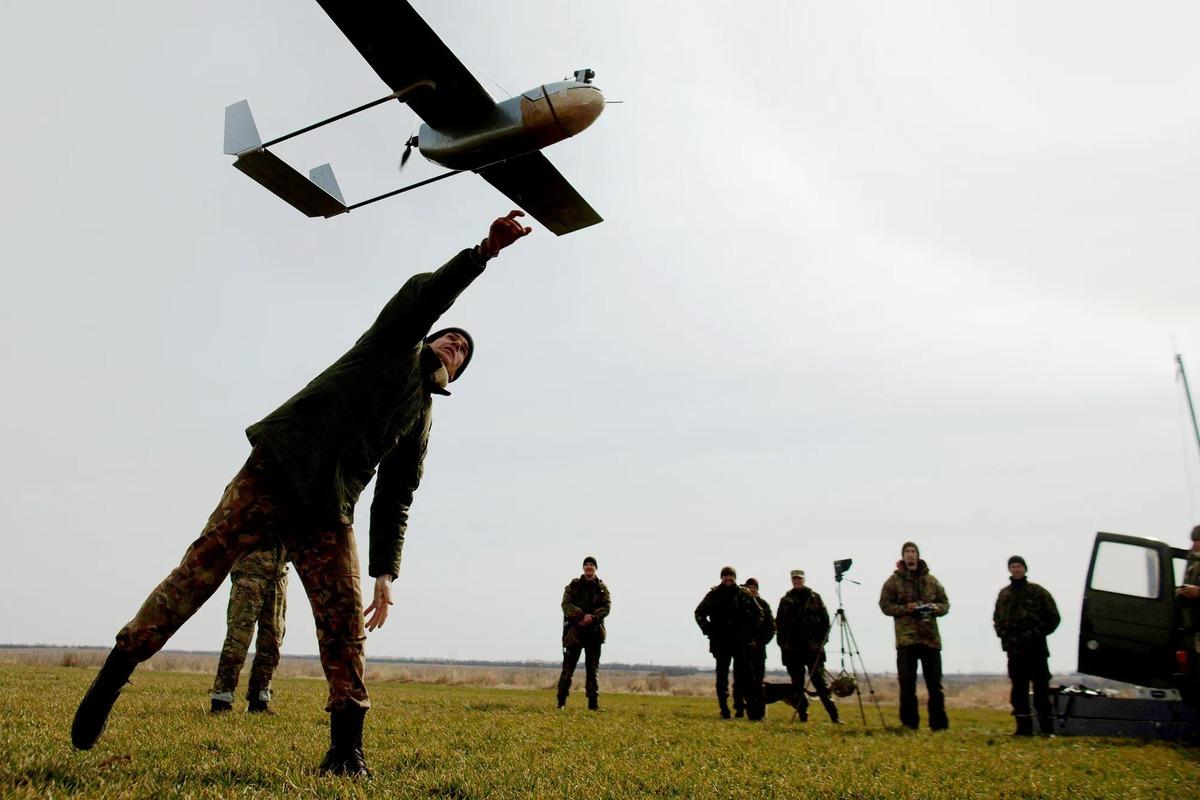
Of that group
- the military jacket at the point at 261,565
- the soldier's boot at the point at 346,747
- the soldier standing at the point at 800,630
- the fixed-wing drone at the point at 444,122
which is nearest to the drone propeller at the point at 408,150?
the fixed-wing drone at the point at 444,122

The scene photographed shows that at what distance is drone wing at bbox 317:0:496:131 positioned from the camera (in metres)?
6.96

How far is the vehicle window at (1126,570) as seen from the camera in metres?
9.26

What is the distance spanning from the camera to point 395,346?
338 centimetres

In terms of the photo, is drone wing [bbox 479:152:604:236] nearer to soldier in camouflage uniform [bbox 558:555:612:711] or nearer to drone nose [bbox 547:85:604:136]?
drone nose [bbox 547:85:604:136]

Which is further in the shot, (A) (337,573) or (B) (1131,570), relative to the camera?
(B) (1131,570)

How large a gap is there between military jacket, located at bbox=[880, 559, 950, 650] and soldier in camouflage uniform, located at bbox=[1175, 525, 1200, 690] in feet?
7.94

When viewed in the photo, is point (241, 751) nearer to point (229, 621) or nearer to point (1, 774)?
point (1, 774)

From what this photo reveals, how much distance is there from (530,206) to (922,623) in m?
7.03

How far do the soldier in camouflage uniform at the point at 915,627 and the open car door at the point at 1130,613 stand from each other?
6.37 ft

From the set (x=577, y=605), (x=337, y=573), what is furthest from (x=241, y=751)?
(x=577, y=605)

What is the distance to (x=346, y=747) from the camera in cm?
322

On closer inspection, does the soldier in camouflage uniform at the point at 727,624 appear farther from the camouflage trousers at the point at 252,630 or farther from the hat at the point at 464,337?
the hat at the point at 464,337

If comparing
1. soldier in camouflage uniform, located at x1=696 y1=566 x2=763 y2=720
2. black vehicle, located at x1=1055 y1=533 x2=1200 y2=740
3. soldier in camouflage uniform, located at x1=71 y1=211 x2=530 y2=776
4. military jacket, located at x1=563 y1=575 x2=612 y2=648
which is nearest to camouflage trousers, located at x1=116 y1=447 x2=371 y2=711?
soldier in camouflage uniform, located at x1=71 y1=211 x2=530 y2=776

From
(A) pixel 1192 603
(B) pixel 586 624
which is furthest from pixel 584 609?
(A) pixel 1192 603
